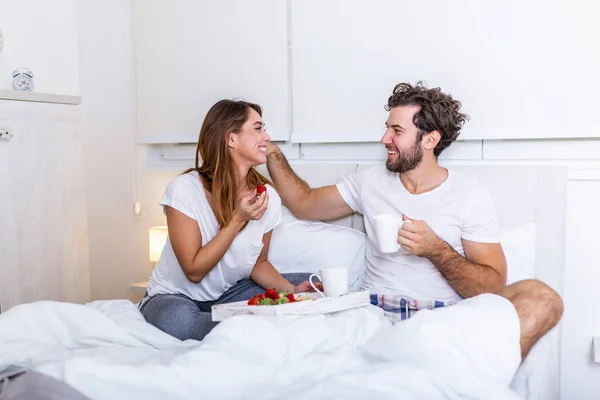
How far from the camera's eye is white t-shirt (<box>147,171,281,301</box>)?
221 centimetres

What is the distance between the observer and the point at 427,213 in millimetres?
2193

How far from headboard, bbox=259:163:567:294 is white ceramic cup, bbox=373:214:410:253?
0.54m

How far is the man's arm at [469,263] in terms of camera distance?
6.64ft

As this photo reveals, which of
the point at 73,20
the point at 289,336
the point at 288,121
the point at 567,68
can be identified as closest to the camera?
the point at 289,336

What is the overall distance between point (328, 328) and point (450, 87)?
1164 mm

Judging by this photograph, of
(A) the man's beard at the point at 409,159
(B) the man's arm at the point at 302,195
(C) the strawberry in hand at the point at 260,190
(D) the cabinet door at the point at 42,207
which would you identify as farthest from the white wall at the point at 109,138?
(A) the man's beard at the point at 409,159

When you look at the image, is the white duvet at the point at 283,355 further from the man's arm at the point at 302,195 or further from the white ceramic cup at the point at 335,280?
the man's arm at the point at 302,195

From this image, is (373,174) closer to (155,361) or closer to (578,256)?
(578,256)

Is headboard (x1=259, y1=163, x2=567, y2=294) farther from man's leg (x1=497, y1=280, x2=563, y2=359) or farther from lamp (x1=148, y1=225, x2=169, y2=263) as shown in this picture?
lamp (x1=148, y1=225, x2=169, y2=263)

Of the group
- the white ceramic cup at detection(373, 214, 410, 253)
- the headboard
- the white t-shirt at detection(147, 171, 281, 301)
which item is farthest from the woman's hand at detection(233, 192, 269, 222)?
the headboard

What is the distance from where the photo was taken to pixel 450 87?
246 cm

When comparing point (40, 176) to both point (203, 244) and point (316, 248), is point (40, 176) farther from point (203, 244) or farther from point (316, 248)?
point (316, 248)

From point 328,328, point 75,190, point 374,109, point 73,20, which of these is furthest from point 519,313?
point 73,20

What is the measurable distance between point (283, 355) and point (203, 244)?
0.74 m
